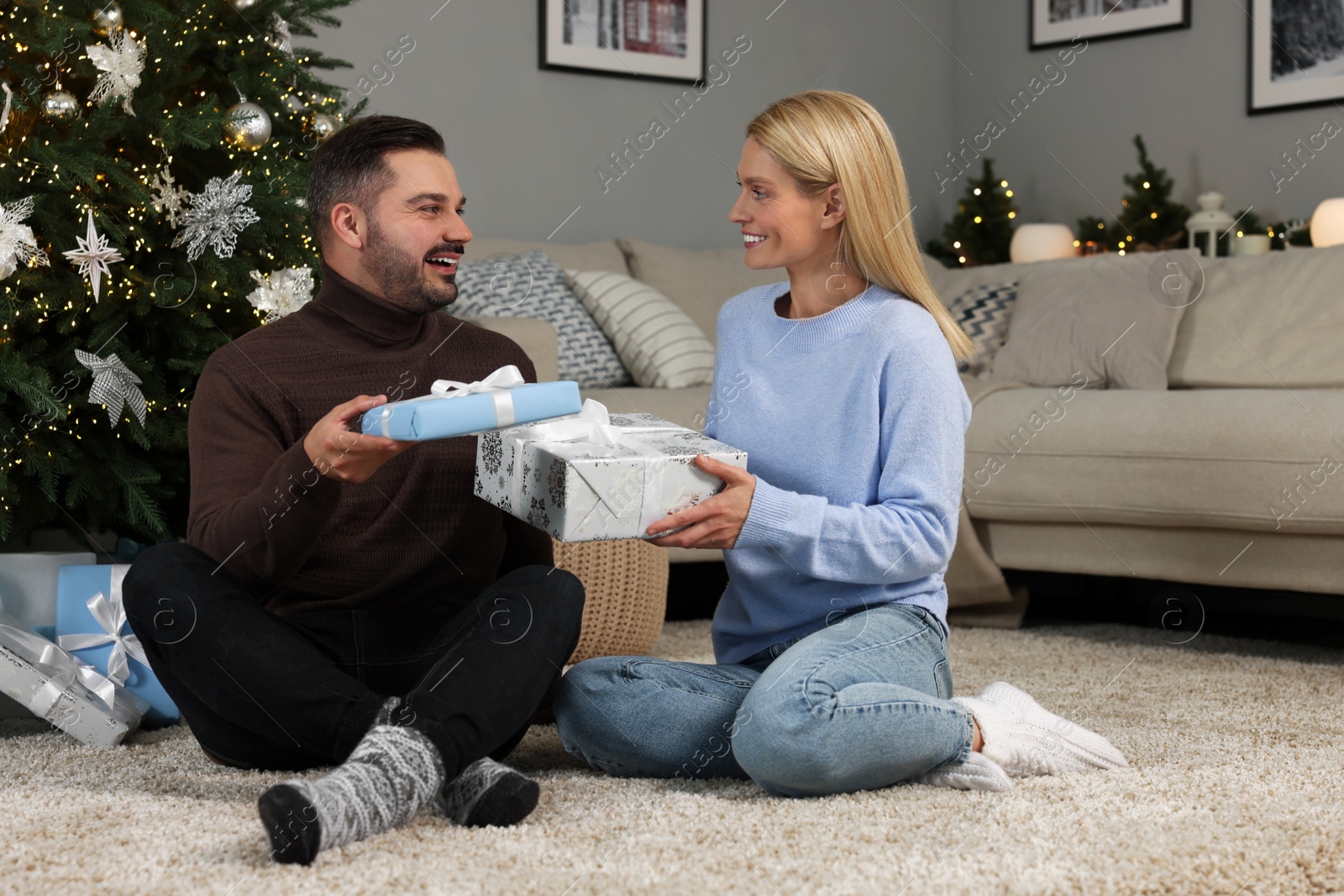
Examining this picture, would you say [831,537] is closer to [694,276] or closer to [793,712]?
[793,712]

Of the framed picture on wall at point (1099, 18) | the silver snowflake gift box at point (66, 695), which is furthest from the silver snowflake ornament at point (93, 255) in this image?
the framed picture on wall at point (1099, 18)

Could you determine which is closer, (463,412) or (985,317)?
(463,412)

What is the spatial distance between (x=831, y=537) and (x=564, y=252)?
6.78 ft

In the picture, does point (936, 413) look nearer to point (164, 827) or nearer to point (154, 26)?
point (164, 827)

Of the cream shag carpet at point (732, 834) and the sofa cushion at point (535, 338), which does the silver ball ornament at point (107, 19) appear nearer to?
the sofa cushion at point (535, 338)

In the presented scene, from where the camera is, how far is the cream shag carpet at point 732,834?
106cm

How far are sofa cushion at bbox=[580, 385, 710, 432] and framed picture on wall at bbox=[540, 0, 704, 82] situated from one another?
133 centimetres

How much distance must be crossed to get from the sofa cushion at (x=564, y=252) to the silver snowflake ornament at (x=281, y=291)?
1.14 meters

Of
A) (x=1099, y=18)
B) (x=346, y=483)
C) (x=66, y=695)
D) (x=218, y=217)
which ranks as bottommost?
(x=66, y=695)

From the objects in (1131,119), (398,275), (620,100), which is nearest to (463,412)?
(398,275)

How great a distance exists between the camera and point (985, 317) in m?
3.26

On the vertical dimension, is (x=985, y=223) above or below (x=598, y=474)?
above

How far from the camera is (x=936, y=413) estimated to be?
4.55 feet

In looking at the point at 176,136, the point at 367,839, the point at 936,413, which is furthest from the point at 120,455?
the point at 936,413
